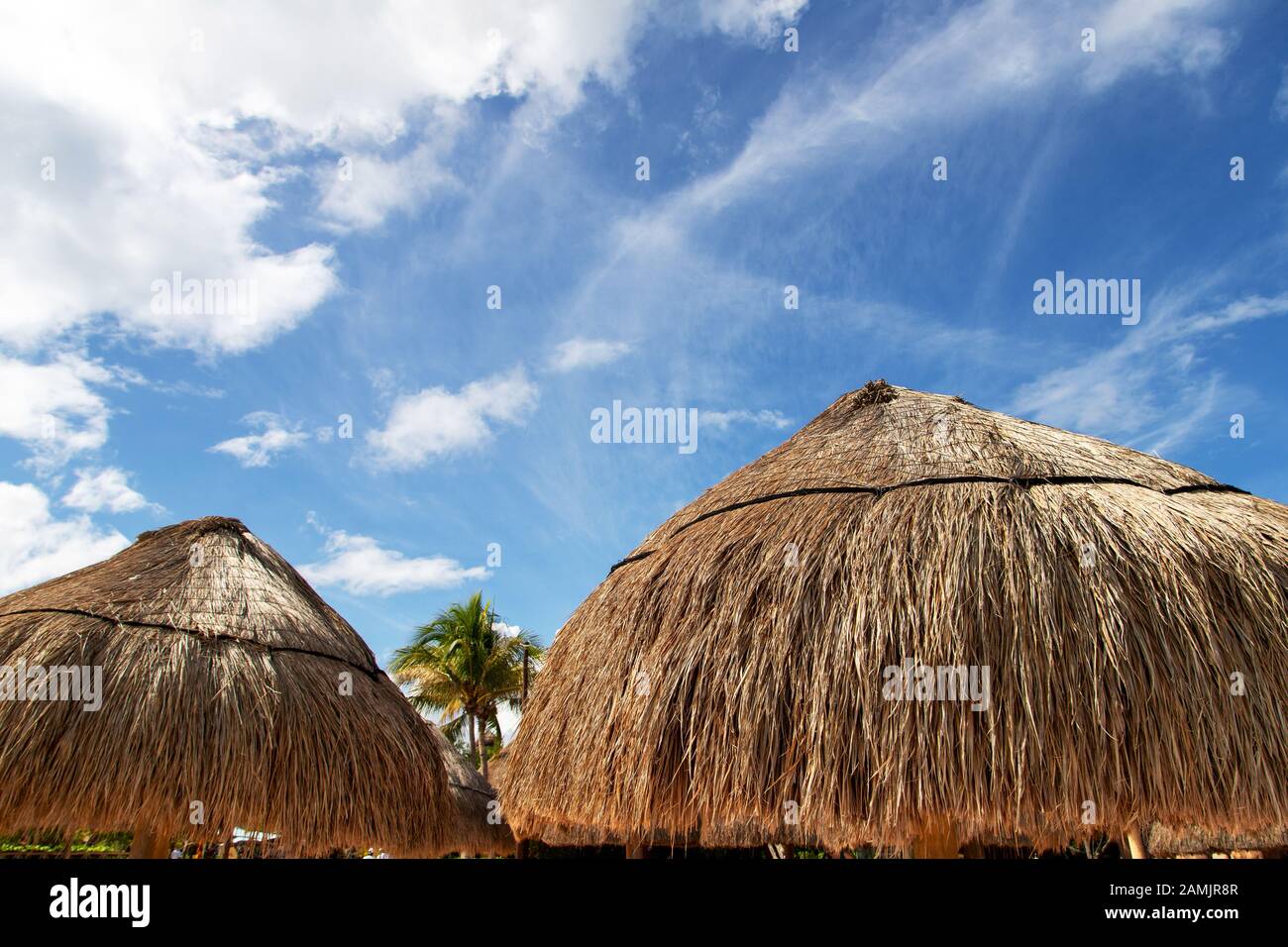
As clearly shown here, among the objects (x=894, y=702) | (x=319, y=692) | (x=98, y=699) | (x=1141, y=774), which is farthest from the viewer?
(x=319, y=692)

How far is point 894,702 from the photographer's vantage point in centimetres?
278

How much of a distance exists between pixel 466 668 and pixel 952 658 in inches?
653

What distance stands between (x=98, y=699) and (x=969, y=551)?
4642 millimetres

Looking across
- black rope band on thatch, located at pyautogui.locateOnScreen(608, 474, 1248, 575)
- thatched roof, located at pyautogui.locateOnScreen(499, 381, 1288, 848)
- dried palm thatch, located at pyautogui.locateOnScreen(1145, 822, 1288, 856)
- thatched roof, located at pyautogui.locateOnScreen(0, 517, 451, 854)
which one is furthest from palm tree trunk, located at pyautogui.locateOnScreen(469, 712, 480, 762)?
black rope band on thatch, located at pyautogui.locateOnScreen(608, 474, 1248, 575)

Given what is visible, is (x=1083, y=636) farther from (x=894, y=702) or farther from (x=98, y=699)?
(x=98, y=699)

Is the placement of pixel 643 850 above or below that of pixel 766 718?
below

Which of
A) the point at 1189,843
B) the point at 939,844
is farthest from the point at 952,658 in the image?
the point at 1189,843

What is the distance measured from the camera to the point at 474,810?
11406 mm

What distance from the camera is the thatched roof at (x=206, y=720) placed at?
4.40 meters

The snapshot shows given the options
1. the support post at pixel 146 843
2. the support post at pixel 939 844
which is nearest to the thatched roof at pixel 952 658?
the support post at pixel 939 844

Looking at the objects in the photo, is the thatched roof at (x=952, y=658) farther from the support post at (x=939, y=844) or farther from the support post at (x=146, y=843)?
the support post at (x=146, y=843)

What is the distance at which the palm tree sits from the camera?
18094 mm

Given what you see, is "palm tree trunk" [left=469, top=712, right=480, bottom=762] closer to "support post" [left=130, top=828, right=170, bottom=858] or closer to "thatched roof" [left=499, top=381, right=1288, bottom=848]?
"support post" [left=130, top=828, right=170, bottom=858]

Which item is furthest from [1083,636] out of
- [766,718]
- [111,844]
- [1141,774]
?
[111,844]
